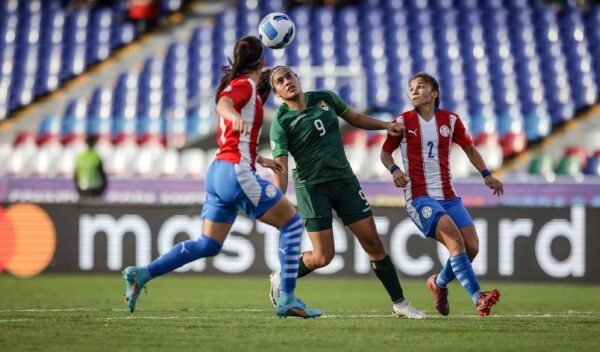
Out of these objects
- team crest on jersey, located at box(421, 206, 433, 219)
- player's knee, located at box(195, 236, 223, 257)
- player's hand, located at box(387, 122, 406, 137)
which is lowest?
player's knee, located at box(195, 236, 223, 257)

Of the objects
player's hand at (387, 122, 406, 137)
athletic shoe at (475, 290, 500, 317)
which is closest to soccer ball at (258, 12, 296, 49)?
player's hand at (387, 122, 406, 137)

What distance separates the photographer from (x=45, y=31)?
24078 millimetres

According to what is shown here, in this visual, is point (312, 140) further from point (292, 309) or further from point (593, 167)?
point (593, 167)

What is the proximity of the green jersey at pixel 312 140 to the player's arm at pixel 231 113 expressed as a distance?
3.85 feet

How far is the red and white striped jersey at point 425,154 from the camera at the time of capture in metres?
8.62

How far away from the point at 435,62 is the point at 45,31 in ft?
28.9

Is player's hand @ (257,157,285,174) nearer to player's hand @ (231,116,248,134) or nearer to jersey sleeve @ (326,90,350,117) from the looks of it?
player's hand @ (231,116,248,134)

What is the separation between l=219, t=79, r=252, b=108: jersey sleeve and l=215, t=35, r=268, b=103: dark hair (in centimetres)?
13

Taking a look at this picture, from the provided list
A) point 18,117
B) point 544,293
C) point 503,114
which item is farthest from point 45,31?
point 544,293

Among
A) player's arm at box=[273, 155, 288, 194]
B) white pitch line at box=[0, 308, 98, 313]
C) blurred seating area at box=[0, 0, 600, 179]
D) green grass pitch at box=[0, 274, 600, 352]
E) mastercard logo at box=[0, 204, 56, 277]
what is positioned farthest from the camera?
blurred seating area at box=[0, 0, 600, 179]

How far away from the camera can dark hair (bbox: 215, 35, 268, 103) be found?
7.49 m

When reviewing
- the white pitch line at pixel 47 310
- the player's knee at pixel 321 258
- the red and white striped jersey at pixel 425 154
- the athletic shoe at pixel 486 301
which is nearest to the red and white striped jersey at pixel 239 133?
the player's knee at pixel 321 258

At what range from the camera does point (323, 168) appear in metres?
8.35

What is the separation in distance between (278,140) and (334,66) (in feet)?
44.4
